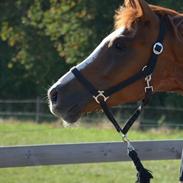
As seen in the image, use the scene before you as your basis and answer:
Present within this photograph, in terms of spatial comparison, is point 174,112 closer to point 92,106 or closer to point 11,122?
point 11,122

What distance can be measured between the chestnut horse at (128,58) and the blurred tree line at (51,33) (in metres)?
14.2

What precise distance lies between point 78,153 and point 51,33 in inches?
666

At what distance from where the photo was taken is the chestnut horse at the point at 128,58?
10.8 feet

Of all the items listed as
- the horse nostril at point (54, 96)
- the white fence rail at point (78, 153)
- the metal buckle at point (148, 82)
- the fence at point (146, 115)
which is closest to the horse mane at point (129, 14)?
the metal buckle at point (148, 82)

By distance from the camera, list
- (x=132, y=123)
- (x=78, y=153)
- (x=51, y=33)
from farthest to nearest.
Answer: (x=51, y=33) < (x=78, y=153) < (x=132, y=123)

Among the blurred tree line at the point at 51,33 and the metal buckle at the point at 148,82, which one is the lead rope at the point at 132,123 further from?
the blurred tree line at the point at 51,33

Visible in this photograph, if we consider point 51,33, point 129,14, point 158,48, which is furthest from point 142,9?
point 51,33

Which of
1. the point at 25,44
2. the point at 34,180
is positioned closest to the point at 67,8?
the point at 25,44

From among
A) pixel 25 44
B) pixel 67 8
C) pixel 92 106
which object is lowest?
pixel 25 44

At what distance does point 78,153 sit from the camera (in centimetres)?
556

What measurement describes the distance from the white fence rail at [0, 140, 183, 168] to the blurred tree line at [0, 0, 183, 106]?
11.8 metres

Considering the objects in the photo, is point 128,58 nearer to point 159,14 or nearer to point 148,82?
point 148,82

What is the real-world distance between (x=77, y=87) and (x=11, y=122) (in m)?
18.5

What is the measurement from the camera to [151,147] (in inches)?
227
